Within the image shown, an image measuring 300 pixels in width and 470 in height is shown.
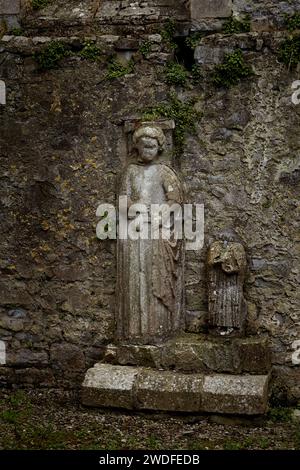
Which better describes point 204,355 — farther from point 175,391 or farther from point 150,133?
point 150,133

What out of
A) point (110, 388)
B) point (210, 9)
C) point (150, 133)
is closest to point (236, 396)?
point (110, 388)

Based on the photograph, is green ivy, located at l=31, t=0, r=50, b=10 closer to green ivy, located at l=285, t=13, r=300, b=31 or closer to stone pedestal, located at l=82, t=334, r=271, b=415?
green ivy, located at l=285, t=13, r=300, b=31

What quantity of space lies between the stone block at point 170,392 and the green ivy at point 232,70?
2.52m

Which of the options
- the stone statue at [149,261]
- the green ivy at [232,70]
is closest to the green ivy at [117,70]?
the stone statue at [149,261]

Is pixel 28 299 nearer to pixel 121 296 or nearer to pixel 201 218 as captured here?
pixel 121 296

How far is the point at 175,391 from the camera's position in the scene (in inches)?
292

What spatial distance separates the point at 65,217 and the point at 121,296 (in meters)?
0.88

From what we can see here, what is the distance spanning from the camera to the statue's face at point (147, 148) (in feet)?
25.1

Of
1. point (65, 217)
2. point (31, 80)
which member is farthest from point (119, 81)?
point (65, 217)

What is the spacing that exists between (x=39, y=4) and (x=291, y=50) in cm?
248

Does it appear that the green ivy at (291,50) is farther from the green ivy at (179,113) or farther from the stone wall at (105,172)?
the green ivy at (179,113)

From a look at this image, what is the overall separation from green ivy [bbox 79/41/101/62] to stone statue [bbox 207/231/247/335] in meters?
1.96
